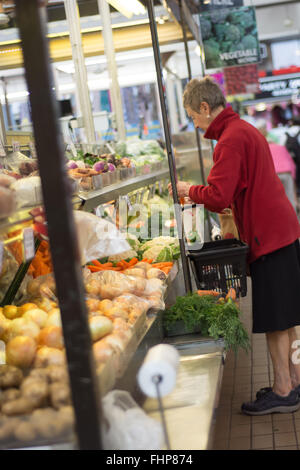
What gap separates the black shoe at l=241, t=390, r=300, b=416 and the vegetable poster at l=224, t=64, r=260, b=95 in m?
8.26

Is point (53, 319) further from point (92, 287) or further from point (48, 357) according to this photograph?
point (92, 287)

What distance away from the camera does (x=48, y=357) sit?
2.35m

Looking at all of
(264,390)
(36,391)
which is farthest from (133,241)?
(36,391)

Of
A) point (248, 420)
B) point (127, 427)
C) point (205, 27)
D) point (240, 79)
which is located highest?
point (205, 27)

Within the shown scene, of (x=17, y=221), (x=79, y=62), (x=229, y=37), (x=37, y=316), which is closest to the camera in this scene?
(x=17, y=221)

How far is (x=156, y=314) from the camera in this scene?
3.39 meters

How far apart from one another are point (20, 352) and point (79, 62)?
4.04 meters

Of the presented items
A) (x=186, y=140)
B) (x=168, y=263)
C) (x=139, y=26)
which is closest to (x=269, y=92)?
(x=186, y=140)

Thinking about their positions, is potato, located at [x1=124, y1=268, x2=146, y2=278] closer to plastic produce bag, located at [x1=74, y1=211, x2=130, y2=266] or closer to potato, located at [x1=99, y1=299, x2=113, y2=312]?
potato, located at [x1=99, y1=299, x2=113, y2=312]

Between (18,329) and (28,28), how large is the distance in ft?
4.50

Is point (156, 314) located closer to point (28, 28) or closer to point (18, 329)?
point (18, 329)

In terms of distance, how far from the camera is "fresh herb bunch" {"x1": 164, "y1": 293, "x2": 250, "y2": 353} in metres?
3.51

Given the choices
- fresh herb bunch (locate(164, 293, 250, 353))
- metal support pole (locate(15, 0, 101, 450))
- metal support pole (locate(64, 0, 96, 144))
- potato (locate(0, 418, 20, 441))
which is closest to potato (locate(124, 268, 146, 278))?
fresh herb bunch (locate(164, 293, 250, 353))
